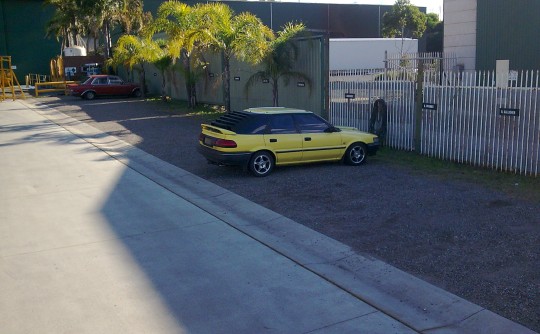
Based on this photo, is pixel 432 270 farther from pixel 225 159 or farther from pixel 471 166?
pixel 471 166

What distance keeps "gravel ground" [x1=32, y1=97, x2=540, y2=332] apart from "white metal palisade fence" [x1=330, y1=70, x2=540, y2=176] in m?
1.48

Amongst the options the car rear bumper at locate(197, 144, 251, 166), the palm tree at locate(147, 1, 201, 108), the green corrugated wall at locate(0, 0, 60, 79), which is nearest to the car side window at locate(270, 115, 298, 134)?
the car rear bumper at locate(197, 144, 251, 166)

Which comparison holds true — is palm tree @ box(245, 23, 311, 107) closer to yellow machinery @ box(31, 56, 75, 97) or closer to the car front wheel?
the car front wheel

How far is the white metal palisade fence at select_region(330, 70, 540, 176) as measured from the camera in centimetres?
1232

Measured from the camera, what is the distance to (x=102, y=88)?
3716 centimetres

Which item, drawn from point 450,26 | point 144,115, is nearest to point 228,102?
point 144,115

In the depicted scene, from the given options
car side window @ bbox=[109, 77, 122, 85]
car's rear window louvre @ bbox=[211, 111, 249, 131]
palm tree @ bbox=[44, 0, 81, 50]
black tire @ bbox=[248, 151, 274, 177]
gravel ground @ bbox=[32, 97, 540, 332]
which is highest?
palm tree @ bbox=[44, 0, 81, 50]

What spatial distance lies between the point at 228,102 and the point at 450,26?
11959 mm

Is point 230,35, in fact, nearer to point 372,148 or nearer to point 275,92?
point 275,92

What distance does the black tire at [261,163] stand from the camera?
12612 millimetres

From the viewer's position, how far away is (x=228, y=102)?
24.7m

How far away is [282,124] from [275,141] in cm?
46

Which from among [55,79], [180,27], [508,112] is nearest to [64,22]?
[55,79]

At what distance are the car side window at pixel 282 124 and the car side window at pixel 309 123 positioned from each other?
0.52 feet
